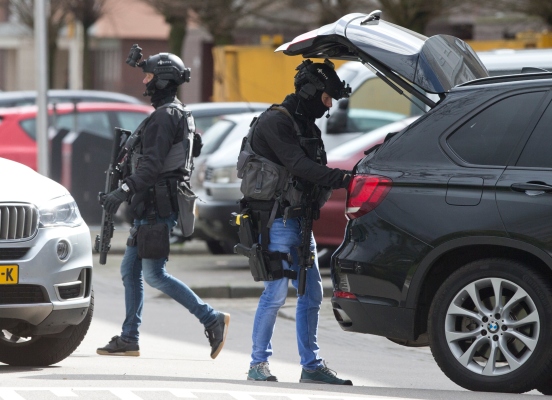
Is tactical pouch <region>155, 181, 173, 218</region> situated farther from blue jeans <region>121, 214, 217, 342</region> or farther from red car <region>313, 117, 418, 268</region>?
red car <region>313, 117, 418, 268</region>

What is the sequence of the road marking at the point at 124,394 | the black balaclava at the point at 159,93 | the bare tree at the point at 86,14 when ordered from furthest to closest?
1. the bare tree at the point at 86,14
2. the black balaclava at the point at 159,93
3. the road marking at the point at 124,394

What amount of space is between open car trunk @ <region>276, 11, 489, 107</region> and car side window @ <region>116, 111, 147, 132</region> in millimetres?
10706

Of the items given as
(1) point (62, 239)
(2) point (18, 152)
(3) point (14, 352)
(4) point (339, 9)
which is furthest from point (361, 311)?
(4) point (339, 9)

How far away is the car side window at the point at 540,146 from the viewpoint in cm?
630

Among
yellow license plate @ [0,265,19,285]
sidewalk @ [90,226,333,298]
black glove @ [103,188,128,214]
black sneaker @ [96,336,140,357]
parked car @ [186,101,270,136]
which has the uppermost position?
parked car @ [186,101,270,136]

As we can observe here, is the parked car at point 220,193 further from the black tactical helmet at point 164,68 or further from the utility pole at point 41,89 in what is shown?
the black tactical helmet at point 164,68

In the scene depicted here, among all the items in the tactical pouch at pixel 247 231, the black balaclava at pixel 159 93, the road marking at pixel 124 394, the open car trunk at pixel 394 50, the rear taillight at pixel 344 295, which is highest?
the open car trunk at pixel 394 50

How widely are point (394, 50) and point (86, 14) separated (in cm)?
3398

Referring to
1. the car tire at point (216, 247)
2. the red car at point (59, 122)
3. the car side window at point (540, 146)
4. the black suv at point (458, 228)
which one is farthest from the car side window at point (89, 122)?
the car side window at point (540, 146)

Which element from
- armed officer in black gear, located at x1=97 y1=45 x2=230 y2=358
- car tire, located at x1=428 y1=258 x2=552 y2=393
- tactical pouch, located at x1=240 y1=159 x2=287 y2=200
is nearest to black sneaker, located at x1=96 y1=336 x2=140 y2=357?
armed officer in black gear, located at x1=97 y1=45 x2=230 y2=358

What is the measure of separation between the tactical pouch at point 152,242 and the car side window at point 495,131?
207 cm

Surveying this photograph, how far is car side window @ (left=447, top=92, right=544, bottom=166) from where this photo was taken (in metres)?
6.41

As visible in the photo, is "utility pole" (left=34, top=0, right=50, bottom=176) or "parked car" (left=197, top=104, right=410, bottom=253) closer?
"parked car" (left=197, top=104, right=410, bottom=253)

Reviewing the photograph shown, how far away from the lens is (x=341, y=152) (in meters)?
12.2
